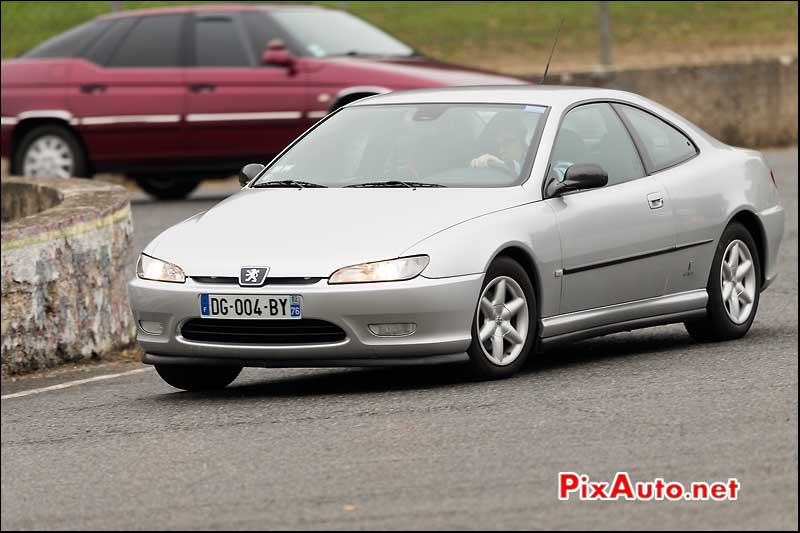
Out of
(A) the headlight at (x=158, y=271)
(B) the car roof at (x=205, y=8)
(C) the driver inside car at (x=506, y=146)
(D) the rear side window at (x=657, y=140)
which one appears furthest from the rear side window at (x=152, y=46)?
(A) the headlight at (x=158, y=271)

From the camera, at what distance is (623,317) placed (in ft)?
29.4

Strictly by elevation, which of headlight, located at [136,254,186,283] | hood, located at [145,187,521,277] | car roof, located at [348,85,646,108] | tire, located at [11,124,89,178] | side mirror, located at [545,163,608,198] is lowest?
tire, located at [11,124,89,178]

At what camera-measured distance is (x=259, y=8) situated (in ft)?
58.3

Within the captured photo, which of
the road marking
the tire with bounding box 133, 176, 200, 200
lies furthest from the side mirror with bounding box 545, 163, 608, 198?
the tire with bounding box 133, 176, 200, 200

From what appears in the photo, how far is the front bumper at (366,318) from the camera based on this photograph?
25.3ft

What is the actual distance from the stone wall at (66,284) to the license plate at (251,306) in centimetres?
196

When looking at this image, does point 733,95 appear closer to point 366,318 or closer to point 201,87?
point 201,87

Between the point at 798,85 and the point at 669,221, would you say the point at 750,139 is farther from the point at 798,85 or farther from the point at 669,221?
the point at 669,221

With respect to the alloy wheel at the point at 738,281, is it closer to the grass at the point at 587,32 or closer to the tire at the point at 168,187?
the tire at the point at 168,187

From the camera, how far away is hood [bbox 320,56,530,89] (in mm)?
16469

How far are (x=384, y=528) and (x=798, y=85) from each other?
1731 cm

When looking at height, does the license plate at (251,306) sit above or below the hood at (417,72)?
below

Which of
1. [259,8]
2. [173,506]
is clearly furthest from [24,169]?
[173,506]

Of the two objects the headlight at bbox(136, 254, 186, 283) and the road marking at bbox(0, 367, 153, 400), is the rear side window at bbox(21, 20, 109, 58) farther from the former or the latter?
the headlight at bbox(136, 254, 186, 283)
